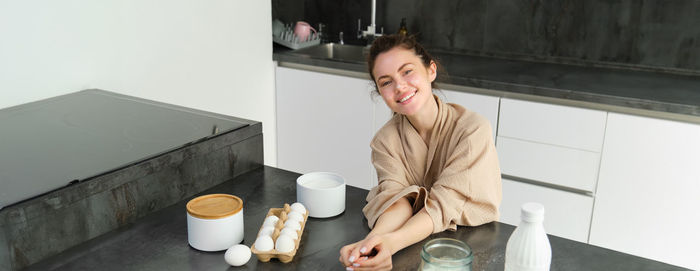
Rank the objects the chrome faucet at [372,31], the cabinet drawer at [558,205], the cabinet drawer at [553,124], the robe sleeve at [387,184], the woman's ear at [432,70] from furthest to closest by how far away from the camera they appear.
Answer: the chrome faucet at [372,31], the cabinet drawer at [558,205], the cabinet drawer at [553,124], the woman's ear at [432,70], the robe sleeve at [387,184]

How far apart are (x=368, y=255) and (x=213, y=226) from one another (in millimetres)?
305

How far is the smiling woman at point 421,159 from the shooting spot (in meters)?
1.33

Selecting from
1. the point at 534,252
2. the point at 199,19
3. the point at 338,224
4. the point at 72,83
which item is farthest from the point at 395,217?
the point at 199,19

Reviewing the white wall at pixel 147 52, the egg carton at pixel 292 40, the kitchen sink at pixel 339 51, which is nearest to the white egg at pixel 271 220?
the white wall at pixel 147 52

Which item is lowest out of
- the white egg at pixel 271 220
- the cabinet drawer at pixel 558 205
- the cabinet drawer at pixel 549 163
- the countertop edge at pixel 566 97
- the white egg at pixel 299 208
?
the cabinet drawer at pixel 558 205

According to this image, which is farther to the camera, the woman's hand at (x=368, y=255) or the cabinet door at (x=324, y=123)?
the cabinet door at (x=324, y=123)

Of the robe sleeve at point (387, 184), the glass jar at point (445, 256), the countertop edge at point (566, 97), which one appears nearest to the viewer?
the glass jar at point (445, 256)

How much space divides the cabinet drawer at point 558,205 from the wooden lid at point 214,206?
1549 millimetres

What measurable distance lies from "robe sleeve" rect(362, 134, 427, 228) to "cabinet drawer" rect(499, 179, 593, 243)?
1218mm

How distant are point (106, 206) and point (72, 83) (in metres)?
0.85

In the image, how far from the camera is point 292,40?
312 centimetres

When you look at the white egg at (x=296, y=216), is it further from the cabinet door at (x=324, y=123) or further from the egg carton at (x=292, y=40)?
the egg carton at (x=292, y=40)

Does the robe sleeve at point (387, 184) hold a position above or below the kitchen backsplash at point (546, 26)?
below

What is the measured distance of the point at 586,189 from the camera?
242 cm
